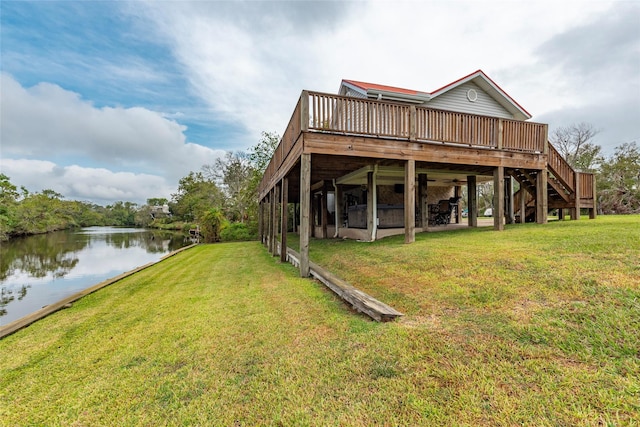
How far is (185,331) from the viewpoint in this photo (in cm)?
361

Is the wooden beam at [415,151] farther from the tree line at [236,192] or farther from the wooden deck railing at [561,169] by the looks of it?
the tree line at [236,192]

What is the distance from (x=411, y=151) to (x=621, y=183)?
22.1m

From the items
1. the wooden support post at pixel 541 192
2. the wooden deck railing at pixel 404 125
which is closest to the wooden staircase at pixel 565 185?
the wooden support post at pixel 541 192

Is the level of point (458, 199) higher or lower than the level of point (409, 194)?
higher

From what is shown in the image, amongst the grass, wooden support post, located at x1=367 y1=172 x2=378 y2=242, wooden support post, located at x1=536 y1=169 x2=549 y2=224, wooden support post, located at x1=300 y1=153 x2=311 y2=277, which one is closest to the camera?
the grass

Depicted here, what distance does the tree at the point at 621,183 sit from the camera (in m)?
18.2

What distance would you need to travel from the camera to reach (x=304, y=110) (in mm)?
5832

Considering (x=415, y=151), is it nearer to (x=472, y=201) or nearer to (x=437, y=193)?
(x=472, y=201)

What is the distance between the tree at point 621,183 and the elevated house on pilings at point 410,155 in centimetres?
1212

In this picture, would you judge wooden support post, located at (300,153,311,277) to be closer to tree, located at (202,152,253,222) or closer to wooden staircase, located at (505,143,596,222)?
wooden staircase, located at (505,143,596,222)

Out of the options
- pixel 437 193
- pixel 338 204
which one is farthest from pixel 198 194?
pixel 437 193

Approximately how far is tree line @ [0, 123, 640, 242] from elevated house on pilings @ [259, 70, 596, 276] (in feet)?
41.4

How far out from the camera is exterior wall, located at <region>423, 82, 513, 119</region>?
1207 centimetres

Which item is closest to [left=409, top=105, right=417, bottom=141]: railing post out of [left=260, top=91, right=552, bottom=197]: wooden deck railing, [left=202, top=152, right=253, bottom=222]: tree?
[left=260, top=91, right=552, bottom=197]: wooden deck railing
